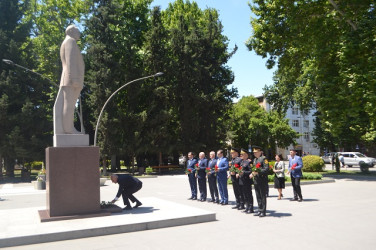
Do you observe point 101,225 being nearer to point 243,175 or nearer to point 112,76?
point 243,175

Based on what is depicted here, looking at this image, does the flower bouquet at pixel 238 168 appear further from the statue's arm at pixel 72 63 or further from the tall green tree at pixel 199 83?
the tall green tree at pixel 199 83

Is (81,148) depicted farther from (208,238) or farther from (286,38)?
(286,38)

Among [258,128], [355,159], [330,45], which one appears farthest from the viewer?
[258,128]

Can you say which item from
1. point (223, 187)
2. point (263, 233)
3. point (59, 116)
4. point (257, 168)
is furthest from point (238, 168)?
point (59, 116)

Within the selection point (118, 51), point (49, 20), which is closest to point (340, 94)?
point (118, 51)

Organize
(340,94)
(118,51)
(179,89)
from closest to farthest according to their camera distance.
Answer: (340,94), (118,51), (179,89)

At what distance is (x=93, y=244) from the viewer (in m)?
6.86

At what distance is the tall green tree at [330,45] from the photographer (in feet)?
55.6

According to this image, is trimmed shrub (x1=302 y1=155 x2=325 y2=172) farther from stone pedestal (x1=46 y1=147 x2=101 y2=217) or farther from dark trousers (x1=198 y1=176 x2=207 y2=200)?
stone pedestal (x1=46 y1=147 x2=101 y2=217)

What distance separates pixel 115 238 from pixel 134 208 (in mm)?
3034

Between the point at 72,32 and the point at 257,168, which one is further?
the point at 72,32

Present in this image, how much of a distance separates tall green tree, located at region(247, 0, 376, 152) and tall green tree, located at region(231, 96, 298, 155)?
1056 inches

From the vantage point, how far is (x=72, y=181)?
8898 mm

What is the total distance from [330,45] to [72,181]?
1726cm
